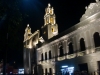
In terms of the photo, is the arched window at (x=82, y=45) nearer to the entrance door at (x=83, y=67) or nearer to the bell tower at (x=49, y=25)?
Result: the entrance door at (x=83, y=67)

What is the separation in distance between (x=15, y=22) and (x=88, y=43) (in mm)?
12838

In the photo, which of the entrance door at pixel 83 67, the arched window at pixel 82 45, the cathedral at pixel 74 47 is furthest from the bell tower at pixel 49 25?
the entrance door at pixel 83 67

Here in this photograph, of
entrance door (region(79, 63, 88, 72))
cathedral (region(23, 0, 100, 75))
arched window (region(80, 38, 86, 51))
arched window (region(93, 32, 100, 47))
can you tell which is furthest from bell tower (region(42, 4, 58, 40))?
arched window (region(93, 32, 100, 47))

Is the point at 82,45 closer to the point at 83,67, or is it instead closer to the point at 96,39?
the point at 96,39

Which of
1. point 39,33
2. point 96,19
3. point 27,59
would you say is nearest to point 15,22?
point 96,19

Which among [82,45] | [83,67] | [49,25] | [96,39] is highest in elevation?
[49,25]

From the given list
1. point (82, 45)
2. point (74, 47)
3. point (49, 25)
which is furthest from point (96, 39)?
point (49, 25)

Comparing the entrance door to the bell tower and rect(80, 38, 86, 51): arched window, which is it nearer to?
rect(80, 38, 86, 51): arched window

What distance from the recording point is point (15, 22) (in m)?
12.7

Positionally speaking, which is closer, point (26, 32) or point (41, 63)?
point (41, 63)

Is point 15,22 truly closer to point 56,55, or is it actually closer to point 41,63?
point 56,55

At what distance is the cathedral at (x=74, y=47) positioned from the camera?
67.4 ft

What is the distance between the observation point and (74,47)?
2445 centimetres

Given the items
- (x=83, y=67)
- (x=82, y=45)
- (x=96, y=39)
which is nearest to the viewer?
(x=96, y=39)
